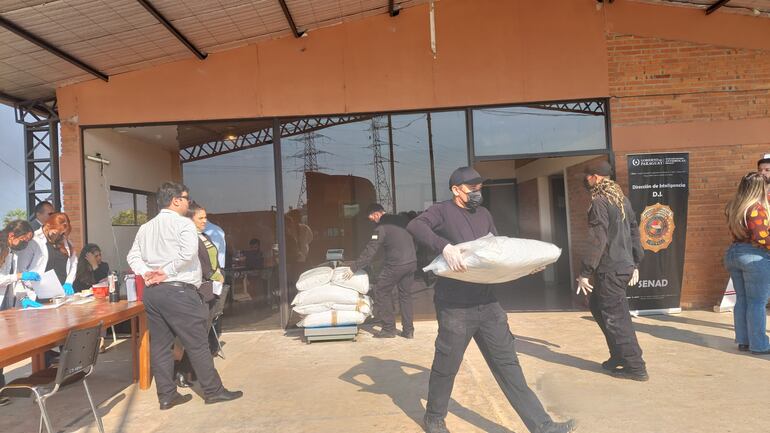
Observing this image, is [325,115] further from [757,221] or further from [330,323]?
[757,221]

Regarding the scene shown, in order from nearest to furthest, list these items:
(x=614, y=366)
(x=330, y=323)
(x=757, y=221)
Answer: (x=614, y=366) → (x=757, y=221) → (x=330, y=323)

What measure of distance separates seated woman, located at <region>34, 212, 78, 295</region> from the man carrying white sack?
4.27 metres

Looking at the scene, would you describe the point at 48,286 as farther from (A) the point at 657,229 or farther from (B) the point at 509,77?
(A) the point at 657,229

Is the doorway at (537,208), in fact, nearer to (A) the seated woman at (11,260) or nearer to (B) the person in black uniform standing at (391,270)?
(B) the person in black uniform standing at (391,270)

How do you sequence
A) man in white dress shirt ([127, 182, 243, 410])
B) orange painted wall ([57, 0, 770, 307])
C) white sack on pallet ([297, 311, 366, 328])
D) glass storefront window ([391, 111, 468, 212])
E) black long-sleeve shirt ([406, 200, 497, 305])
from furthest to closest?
glass storefront window ([391, 111, 468, 212]), orange painted wall ([57, 0, 770, 307]), white sack on pallet ([297, 311, 366, 328]), man in white dress shirt ([127, 182, 243, 410]), black long-sleeve shirt ([406, 200, 497, 305])

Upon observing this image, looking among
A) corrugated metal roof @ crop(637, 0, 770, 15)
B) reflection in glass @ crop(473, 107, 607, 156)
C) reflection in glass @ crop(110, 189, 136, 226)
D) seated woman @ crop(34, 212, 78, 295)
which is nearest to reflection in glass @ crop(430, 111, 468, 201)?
reflection in glass @ crop(473, 107, 607, 156)

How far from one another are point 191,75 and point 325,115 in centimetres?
193

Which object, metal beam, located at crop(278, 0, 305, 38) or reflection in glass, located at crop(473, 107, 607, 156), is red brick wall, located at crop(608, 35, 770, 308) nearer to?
reflection in glass, located at crop(473, 107, 607, 156)

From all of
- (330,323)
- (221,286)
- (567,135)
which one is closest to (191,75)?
(221,286)

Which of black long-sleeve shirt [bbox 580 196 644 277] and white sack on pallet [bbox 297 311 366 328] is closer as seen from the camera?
black long-sleeve shirt [bbox 580 196 644 277]

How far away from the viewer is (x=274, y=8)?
20.8 feet

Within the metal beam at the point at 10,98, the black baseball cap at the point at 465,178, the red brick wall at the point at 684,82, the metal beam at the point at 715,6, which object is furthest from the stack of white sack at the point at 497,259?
the metal beam at the point at 10,98

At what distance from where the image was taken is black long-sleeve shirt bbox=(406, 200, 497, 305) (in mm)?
3248

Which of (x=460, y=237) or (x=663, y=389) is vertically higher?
(x=460, y=237)
